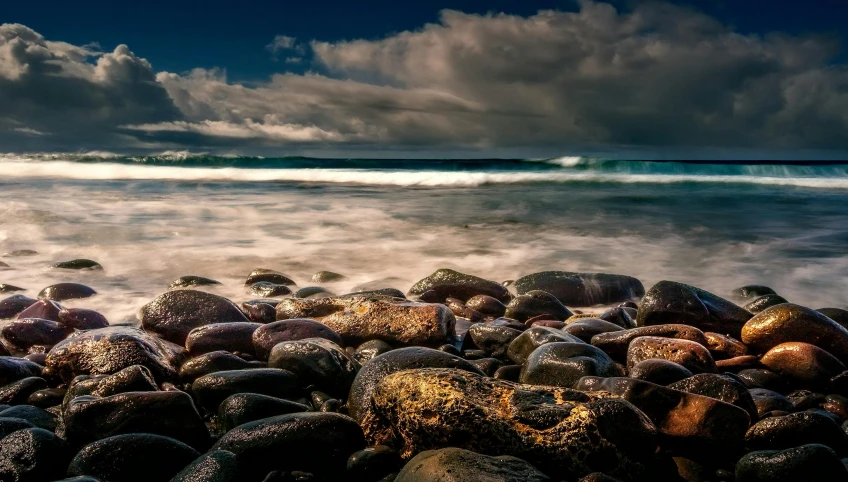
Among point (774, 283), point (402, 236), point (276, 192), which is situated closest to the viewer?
point (774, 283)

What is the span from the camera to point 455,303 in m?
4.89

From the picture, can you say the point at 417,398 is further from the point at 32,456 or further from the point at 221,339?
the point at 221,339

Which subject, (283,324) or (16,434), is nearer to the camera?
(16,434)

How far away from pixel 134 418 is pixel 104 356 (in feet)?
2.51

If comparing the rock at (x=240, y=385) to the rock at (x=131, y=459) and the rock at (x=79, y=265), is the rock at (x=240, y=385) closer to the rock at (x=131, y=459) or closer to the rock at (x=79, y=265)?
the rock at (x=131, y=459)

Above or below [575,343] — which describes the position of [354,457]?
below

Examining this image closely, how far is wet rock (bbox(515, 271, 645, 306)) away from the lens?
17.2 feet

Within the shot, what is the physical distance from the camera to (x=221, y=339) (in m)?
3.50

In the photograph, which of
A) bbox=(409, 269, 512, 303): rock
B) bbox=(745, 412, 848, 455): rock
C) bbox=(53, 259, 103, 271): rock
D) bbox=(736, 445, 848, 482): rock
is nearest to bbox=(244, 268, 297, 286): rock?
bbox=(409, 269, 512, 303): rock

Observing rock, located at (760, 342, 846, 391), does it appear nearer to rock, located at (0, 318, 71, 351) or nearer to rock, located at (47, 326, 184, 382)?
rock, located at (47, 326, 184, 382)

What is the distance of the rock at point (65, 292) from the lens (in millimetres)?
4961

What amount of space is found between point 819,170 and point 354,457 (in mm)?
29368

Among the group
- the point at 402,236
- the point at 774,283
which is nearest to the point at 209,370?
the point at 774,283

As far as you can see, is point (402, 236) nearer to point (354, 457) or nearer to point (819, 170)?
point (354, 457)
